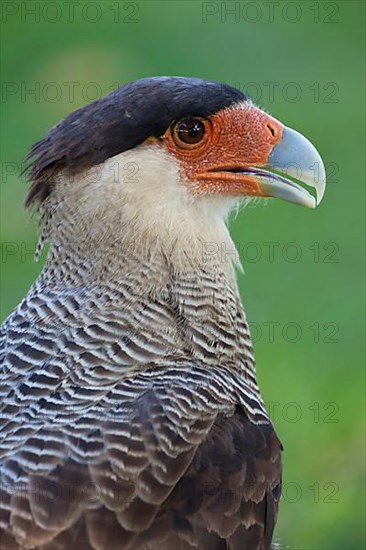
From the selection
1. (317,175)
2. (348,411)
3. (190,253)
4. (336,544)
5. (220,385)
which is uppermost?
(317,175)

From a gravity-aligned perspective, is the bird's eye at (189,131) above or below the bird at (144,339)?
above

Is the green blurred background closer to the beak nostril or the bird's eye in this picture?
the bird's eye

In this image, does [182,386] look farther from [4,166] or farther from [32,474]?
[4,166]

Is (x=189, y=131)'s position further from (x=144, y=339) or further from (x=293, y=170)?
(x=144, y=339)

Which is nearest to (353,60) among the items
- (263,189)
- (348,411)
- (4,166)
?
(4,166)

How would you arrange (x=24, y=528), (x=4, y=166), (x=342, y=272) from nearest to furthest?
(x=24, y=528)
(x=342, y=272)
(x=4, y=166)

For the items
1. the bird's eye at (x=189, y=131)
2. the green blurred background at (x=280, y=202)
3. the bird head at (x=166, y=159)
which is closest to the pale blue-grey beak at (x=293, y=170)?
the bird head at (x=166, y=159)

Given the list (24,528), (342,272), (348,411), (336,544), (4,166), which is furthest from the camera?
(4,166)

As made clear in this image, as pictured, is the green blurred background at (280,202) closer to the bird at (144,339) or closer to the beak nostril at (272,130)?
the bird at (144,339)
